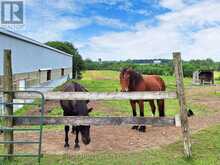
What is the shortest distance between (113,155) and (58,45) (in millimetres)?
67607

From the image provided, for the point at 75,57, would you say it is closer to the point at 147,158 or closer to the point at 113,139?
the point at 113,139

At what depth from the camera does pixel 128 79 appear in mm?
8312

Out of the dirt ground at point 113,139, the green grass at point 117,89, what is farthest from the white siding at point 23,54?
the dirt ground at point 113,139

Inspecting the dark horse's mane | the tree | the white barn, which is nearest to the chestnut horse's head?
the dark horse's mane

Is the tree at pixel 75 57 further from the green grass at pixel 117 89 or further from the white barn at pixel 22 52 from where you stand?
the white barn at pixel 22 52

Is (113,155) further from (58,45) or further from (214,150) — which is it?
(58,45)

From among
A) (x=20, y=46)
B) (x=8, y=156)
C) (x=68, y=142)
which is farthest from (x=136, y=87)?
(x=20, y=46)

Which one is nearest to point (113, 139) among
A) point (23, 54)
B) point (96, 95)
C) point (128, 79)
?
point (128, 79)

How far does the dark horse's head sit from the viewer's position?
Result: 8.22 m

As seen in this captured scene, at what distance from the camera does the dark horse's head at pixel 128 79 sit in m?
8.22

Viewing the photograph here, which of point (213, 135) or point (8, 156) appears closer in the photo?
point (8, 156)

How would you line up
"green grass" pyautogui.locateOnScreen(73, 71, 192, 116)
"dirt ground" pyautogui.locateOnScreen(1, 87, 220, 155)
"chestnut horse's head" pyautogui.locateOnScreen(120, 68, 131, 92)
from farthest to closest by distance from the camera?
"green grass" pyautogui.locateOnScreen(73, 71, 192, 116) → "chestnut horse's head" pyautogui.locateOnScreen(120, 68, 131, 92) → "dirt ground" pyautogui.locateOnScreen(1, 87, 220, 155)

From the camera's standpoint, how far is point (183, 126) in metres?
5.55

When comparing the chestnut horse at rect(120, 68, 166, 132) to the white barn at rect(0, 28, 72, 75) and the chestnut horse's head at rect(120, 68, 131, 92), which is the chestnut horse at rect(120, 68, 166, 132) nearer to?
the chestnut horse's head at rect(120, 68, 131, 92)
